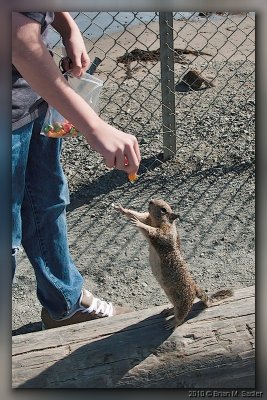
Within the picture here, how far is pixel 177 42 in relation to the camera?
4.99m

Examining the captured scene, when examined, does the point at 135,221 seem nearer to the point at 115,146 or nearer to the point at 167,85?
the point at 115,146

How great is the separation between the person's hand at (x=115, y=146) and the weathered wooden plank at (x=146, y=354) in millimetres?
626

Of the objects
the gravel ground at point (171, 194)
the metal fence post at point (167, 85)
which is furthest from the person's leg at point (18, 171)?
the metal fence post at point (167, 85)

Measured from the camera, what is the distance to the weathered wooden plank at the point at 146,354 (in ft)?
6.43

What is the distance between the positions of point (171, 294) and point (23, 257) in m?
1.06

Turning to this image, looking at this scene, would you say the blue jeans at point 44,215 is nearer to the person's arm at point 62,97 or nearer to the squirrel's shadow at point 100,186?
the person's arm at point 62,97

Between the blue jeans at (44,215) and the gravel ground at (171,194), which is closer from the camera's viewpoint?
the blue jeans at (44,215)

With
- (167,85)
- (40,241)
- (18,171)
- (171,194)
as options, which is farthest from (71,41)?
(167,85)

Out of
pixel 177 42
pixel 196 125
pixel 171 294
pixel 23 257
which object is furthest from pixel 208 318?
pixel 177 42

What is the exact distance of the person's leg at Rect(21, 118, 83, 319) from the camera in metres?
2.23

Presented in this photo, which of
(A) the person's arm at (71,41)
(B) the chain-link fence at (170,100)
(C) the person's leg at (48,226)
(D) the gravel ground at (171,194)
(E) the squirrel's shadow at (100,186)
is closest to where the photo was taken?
(A) the person's arm at (71,41)

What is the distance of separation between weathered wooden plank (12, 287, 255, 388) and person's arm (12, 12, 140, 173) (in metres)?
0.63

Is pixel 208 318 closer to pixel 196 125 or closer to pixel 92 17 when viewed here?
pixel 92 17

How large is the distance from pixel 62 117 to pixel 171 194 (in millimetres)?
1303
